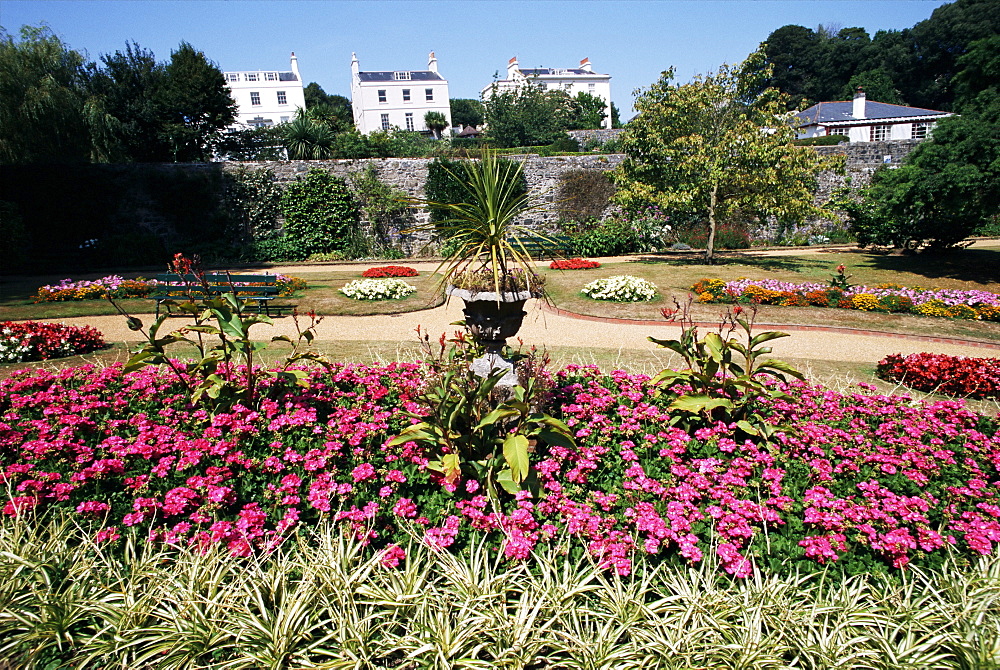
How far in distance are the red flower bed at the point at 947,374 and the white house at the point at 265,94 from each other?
195ft

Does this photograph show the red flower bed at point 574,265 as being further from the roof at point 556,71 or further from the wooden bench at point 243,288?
the roof at point 556,71

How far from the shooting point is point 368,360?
6391 millimetres

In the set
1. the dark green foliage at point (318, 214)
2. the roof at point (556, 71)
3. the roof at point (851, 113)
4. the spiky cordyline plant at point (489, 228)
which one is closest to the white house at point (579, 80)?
the roof at point (556, 71)

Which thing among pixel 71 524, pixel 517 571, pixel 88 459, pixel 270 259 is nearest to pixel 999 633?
pixel 517 571

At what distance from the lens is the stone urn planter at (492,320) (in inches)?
167

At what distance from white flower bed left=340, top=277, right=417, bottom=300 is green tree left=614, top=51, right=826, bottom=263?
690 centimetres

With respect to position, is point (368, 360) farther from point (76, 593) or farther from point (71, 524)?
point (76, 593)

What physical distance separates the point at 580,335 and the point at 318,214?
13.8 m

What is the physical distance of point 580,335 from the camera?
28.3 ft

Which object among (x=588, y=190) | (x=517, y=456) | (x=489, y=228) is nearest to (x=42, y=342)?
(x=489, y=228)

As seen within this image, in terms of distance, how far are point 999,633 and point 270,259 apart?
19.3m

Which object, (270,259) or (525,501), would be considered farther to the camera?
(270,259)

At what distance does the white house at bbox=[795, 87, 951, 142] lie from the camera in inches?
1265

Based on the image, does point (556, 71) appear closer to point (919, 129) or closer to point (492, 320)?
point (919, 129)
